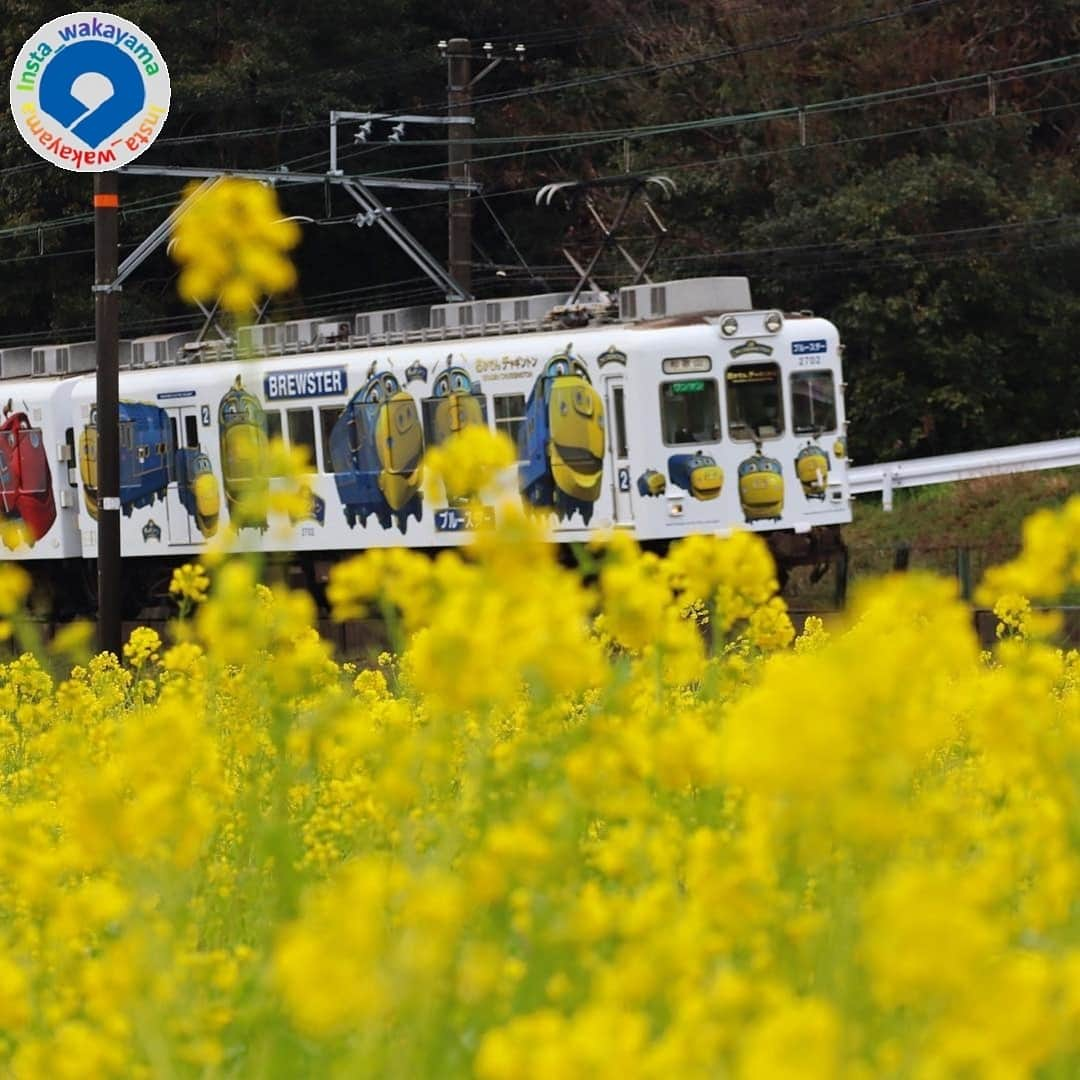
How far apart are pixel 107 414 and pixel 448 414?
11.8ft

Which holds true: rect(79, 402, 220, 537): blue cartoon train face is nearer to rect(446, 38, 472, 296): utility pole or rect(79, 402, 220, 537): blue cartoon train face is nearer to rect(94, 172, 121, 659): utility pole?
rect(94, 172, 121, 659): utility pole

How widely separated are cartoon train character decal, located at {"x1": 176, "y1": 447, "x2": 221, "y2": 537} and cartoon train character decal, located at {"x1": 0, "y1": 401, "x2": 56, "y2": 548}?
72.5 inches

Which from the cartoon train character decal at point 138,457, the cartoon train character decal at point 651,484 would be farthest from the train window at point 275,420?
the cartoon train character decal at point 651,484

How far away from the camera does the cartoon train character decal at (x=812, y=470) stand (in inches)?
756

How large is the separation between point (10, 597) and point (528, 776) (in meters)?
1.14

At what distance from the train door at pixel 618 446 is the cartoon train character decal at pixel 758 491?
3.09 ft

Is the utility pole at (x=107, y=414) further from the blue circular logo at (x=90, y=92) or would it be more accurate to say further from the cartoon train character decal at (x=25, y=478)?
the cartoon train character decal at (x=25, y=478)

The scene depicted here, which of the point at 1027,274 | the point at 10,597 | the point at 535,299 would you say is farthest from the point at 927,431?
the point at 10,597

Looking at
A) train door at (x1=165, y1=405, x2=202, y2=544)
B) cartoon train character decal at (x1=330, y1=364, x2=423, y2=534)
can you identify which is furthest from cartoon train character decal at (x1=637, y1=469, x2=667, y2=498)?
train door at (x1=165, y1=405, x2=202, y2=544)

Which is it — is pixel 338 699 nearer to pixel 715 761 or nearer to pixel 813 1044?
pixel 715 761

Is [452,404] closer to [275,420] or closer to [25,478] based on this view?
[275,420]

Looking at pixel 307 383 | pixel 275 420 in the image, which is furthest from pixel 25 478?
pixel 307 383

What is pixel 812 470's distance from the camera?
19250mm

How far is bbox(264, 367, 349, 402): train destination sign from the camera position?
20.1 meters
